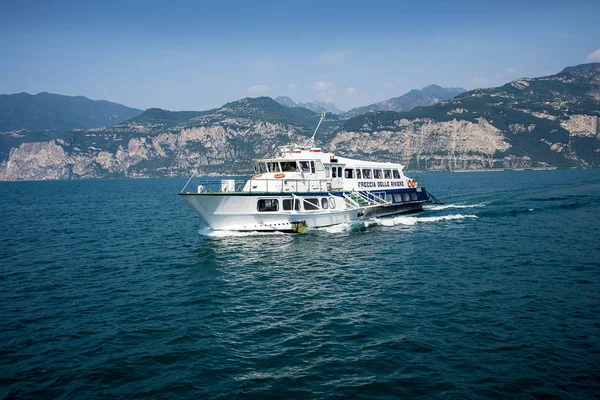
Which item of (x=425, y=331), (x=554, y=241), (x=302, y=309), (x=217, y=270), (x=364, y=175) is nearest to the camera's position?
(x=425, y=331)

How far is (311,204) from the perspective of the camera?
34.5 meters

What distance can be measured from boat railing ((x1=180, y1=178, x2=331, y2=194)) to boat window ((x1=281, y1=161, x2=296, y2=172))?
5.34ft

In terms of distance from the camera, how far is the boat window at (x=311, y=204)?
1358 inches

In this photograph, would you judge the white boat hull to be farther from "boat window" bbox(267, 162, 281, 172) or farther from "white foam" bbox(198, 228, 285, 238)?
"boat window" bbox(267, 162, 281, 172)

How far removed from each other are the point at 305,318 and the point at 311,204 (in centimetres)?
1901

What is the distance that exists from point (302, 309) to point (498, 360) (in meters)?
7.94

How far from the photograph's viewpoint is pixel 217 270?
2338cm

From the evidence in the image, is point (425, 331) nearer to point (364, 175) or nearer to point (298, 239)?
point (298, 239)

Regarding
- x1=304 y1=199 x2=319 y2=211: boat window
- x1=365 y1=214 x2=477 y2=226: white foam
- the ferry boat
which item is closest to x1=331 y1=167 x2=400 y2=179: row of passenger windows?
the ferry boat

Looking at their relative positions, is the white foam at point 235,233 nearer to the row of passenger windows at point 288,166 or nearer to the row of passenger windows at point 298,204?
the row of passenger windows at point 298,204

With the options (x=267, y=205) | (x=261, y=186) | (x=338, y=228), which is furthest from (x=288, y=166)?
(x=338, y=228)

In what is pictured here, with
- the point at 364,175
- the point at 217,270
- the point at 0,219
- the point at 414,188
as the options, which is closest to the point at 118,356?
the point at 217,270

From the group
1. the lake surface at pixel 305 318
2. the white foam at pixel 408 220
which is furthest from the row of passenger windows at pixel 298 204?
the white foam at pixel 408 220

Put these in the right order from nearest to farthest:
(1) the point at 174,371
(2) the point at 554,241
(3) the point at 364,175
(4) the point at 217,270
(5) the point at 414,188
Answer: (1) the point at 174,371
(4) the point at 217,270
(2) the point at 554,241
(3) the point at 364,175
(5) the point at 414,188
